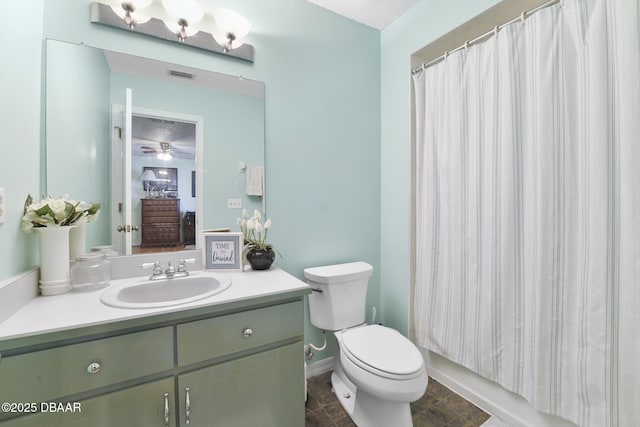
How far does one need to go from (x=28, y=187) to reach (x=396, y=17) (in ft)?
7.68

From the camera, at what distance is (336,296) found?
167cm

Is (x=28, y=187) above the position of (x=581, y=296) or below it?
above

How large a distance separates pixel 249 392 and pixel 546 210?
1.53 meters

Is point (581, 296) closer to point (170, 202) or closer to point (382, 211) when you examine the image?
point (382, 211)

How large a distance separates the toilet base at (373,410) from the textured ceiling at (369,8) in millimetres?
2377

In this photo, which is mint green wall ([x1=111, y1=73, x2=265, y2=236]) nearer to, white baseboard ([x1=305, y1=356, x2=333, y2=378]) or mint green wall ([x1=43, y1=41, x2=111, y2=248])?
mint green wall ([x1=43, y1=41, x2=111, y2=248])

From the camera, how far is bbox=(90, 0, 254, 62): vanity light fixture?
1.29 metres

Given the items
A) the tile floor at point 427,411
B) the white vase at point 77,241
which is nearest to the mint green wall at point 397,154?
the tile floor at point 427,411

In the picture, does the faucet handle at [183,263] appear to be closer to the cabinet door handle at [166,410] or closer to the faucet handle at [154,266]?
the faucet handle at [154,266]

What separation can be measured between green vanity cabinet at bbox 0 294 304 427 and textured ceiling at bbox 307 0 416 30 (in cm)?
192

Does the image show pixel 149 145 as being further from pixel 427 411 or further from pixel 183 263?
pixel 427 411

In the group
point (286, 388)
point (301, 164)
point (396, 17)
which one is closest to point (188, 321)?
point (286, 388)

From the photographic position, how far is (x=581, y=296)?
3.69 feet

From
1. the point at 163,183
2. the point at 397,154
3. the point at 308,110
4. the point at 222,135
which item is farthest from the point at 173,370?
the point at 397,154
